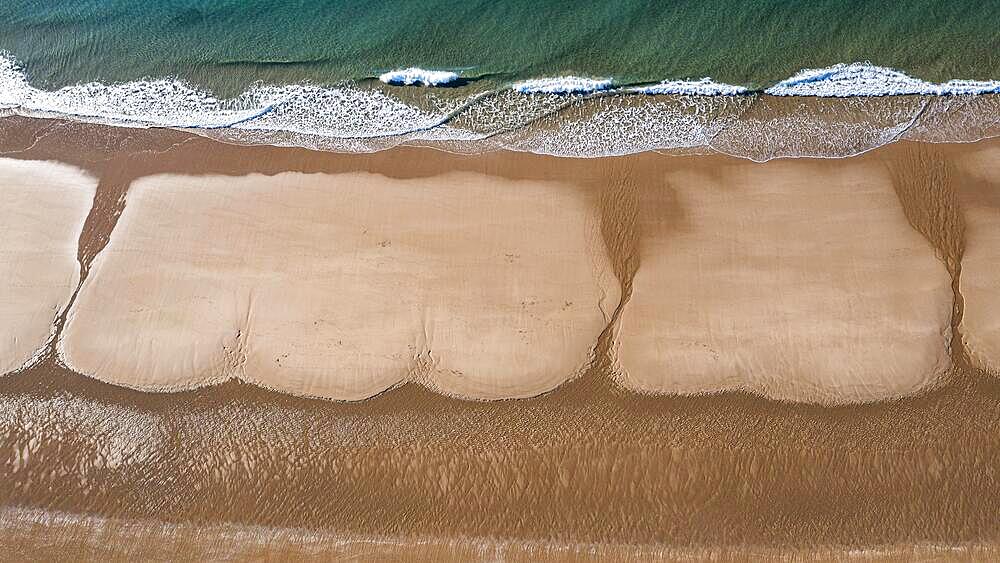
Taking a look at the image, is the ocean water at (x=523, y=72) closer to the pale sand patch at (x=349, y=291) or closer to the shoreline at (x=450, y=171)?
the shoreline at (x=450, y=171)

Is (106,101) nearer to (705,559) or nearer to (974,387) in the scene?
(705,559)

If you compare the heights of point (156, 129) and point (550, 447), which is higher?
point (156, 129)

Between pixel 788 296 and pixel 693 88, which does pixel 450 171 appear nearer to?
pixel 693 88

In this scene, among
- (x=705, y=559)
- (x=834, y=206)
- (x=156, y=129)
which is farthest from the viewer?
(x=156, y=129)

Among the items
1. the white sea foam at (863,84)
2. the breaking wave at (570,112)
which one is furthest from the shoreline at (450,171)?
the white sea foam at (863,84)

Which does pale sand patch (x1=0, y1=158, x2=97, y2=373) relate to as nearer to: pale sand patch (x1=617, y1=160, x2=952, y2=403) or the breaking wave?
the breaking wave

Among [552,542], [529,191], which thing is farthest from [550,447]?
[529,191]
